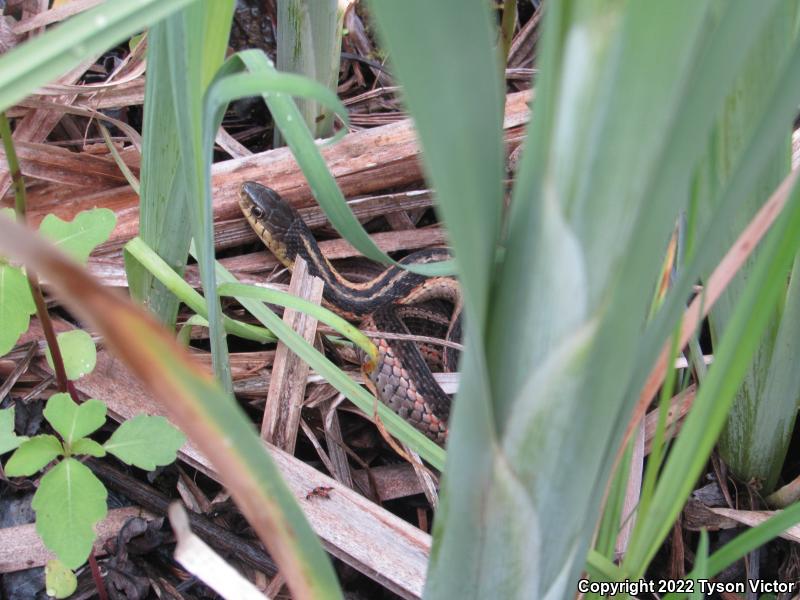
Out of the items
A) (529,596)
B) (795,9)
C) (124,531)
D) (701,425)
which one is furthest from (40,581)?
(795,9)

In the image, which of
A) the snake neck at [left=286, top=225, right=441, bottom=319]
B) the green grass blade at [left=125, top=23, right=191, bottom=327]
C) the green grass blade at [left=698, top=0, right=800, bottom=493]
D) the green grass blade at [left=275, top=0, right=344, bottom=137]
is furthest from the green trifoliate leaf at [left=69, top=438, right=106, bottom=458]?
the snake neck at [left=286, top=225, right=441, bottom=319]

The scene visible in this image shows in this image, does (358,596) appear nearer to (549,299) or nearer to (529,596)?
(529,596)

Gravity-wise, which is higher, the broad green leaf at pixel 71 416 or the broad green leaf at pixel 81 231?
the broad green leaf at pixel 81 231

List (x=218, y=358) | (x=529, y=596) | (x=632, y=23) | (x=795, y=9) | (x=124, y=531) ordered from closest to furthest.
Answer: (x=632, y=23)
(x=529, y=596)
(x=795, y=9)
(x=218, y=358)
(x=124, y=531)

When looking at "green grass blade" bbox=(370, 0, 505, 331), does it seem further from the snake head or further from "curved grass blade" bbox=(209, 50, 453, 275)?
the snake head

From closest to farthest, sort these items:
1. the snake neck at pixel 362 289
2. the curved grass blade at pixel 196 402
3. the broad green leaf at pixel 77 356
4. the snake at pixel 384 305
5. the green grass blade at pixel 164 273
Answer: the curved grass blade at pixel 196 402 → the broad green leaf at pixel 77 356 → the green grass blade at pixel 164 273 → the snake at pixel 384 305 → the snake neck at pixel 362 289

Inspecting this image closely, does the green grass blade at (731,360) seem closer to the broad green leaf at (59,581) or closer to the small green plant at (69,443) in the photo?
the small green plant at (69,443)

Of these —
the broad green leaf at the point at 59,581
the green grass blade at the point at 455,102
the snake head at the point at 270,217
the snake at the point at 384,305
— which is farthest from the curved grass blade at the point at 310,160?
the snake head at the point at 270,217
